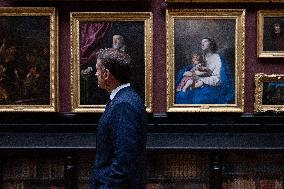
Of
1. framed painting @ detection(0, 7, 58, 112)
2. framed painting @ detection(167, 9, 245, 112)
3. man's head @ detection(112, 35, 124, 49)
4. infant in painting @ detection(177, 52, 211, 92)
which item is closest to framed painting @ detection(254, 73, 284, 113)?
framed painting @ detection(167, 9, 245, 112)

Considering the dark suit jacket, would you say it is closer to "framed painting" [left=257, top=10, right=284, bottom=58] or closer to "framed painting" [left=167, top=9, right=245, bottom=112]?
"framed painting" [left=167, top=9, right=245, bottom=112]

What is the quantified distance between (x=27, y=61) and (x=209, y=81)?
2.18m

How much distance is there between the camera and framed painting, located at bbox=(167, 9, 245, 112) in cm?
550

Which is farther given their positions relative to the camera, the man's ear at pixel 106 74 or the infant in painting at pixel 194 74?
the infant in painting at pixel 194 74

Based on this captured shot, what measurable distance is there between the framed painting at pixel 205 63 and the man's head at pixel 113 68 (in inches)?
101

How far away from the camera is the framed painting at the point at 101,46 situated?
5492 mm

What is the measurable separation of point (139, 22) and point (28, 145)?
6.24 feet

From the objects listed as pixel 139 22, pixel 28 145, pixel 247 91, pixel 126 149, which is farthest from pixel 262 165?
pixel 126 149

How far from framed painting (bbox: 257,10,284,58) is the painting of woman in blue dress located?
0.47 m

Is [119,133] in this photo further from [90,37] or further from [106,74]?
[90,37]

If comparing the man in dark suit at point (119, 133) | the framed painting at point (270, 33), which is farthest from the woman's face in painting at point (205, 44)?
the man in dark suit at point (119, 133)

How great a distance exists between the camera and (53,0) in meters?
5.46

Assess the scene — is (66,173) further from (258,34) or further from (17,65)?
(258,34)

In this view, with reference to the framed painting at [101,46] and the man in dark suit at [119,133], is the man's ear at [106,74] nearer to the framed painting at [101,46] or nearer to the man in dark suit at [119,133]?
the man in dark suit at [119,133]
